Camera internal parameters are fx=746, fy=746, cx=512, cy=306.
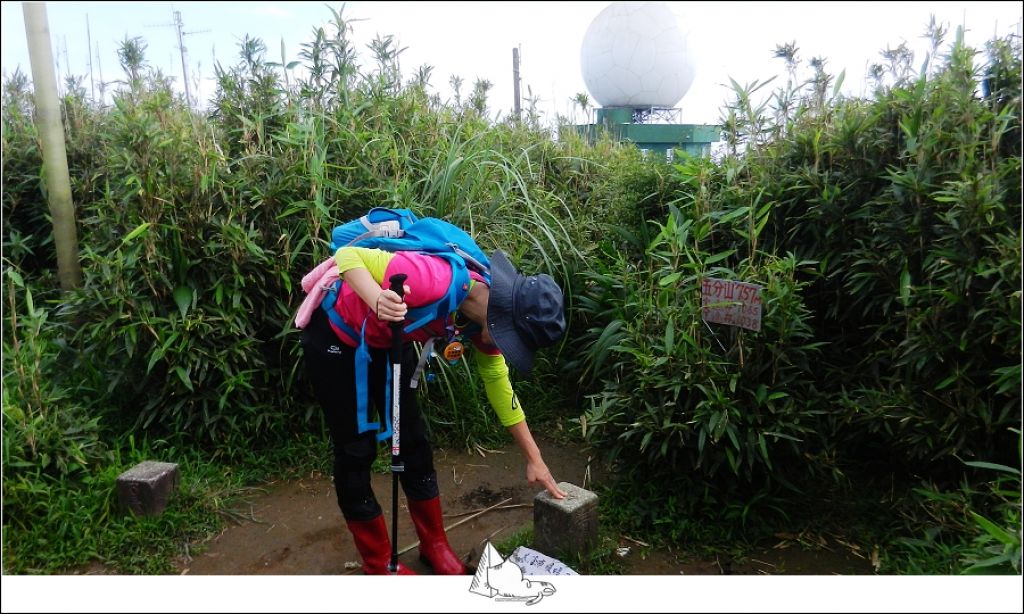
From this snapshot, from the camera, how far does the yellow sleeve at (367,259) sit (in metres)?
2.21

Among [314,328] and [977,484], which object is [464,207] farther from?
[977,484]

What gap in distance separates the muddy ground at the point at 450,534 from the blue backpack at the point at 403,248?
0.82 m

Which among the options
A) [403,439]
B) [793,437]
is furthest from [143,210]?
[793,437]

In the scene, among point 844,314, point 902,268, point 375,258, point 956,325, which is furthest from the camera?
point 844,314

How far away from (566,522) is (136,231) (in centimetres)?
215

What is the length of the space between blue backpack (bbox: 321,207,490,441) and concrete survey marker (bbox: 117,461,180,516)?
1057mm

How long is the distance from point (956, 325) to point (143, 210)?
11.0ft

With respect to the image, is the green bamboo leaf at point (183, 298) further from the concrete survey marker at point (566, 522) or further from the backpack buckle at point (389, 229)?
the concrete survey marker at point (566, 522)

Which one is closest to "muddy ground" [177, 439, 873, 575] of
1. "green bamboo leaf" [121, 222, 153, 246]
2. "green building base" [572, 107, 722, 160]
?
"green bamboo leaf" [121, 222, 153, 246]

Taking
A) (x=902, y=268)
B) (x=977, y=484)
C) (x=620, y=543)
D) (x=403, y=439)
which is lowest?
(x=620, y=543)

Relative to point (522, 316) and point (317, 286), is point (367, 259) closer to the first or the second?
point (317, 286)

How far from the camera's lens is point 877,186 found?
3.14 m

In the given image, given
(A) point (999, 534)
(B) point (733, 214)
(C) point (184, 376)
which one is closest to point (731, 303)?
(B) point (733, 214)

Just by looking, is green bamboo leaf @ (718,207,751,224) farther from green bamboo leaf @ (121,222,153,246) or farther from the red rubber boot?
green bamboo leaf @ (121,222,153,246)
